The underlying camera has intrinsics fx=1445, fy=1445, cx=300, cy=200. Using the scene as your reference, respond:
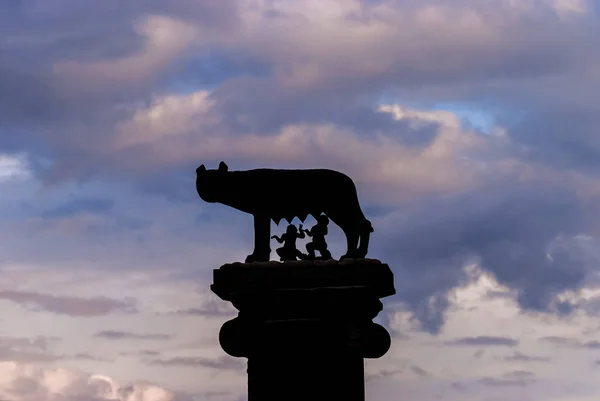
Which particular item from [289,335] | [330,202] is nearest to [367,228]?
[330,202]

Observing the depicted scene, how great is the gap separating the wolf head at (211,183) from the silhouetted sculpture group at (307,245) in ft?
4.31

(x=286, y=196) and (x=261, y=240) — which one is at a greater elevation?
(x=286, y=196)

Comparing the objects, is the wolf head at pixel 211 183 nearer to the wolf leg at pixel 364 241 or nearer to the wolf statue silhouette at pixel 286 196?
the wolf statue silhouette at pixel 286 196

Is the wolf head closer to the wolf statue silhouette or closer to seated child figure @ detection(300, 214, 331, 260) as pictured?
the wolf statue silhouette

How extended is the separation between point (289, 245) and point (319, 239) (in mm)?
563

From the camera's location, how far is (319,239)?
2645 cm

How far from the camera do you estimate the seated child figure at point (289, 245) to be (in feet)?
86.4

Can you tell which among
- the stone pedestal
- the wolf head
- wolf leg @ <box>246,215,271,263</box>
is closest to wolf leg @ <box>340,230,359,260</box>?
the stone pedestal

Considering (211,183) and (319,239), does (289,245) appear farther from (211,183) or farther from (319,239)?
(211,183)

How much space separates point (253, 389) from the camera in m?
26.1

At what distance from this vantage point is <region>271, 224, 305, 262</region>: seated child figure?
26.3m

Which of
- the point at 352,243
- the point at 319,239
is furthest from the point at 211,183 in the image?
the point at 352,243

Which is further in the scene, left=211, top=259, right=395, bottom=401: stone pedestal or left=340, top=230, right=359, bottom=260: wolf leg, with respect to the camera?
left=340, top=230, right=359, bottom=260: wolf leg

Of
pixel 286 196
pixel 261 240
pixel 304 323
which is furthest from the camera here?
pixel 286 196
